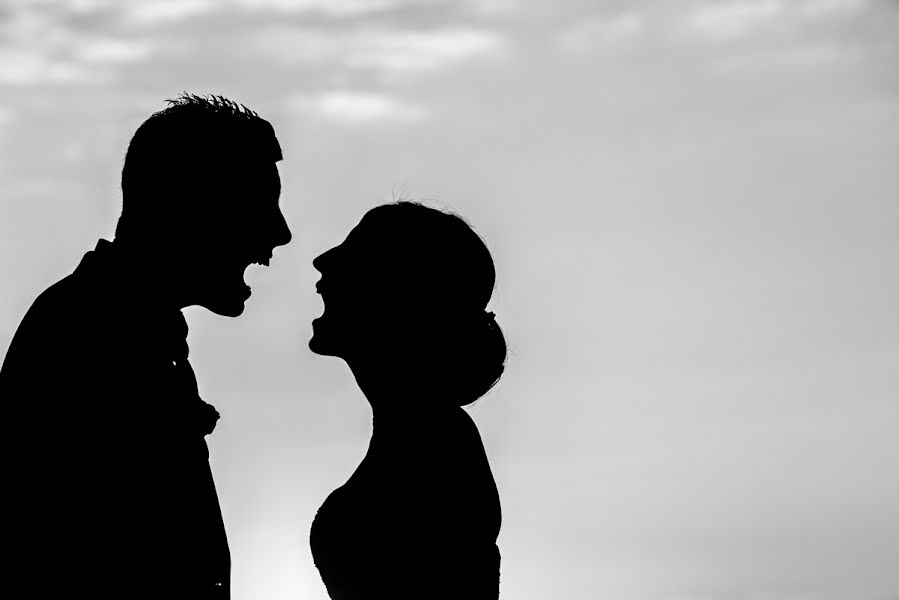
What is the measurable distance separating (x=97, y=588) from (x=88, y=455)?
433 millimetres

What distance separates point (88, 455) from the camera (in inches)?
168

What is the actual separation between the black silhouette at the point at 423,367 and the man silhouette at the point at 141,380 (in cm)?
38

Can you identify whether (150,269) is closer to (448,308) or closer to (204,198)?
(204,198)

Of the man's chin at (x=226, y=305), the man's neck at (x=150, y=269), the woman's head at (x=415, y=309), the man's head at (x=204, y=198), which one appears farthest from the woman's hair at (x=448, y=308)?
the man's neck at (x=150, y=269)

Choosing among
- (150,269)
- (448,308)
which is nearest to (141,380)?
(150,269)

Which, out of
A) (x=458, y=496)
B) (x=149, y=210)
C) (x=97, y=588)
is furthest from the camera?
(x=458, y=496)

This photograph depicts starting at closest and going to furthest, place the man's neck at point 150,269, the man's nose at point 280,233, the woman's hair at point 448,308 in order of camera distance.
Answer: the man's neck at point 150,269, the man's nose at point 280,233, the woman's hair at point 448,308

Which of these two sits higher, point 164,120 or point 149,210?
point 164,120

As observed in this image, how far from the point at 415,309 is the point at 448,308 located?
0.41ft

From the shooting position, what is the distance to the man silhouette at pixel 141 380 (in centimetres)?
422

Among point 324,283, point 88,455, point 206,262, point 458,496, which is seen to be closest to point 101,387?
point 88,455

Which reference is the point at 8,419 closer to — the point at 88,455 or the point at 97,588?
the point at 88,455

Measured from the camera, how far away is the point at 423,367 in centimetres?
494

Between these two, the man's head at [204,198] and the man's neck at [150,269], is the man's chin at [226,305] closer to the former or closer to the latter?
the man's head at [204,198]
